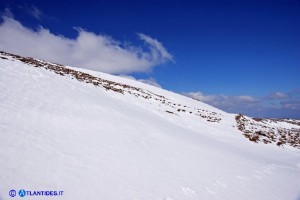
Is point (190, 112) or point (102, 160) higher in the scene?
point (190, 112)

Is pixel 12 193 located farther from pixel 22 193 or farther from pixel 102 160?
pixel 102 160

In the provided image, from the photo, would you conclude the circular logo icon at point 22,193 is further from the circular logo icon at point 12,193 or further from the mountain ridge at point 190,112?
the mountain ridge at point 190,112

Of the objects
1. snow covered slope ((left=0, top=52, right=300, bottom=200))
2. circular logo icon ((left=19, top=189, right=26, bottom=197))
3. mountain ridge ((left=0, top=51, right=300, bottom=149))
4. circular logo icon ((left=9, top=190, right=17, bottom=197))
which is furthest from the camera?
mountain ridge ((left=0, top=51, right=300, bottom=149))

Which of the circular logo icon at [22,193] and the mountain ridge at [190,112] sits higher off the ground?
the mountain ridge at [190,112]

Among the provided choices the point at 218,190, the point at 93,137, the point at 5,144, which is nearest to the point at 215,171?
the point at 218,190

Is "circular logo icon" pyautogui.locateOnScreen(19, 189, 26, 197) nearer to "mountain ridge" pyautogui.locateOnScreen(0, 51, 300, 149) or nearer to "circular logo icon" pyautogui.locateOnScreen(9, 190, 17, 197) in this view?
"circular logo icon" pyautogui.locateOnScreen(9, 190, 17, 197)

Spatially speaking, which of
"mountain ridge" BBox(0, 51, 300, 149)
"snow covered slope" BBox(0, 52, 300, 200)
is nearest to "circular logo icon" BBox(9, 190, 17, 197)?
"snow covered slope" BBox(0, 52, 300, 200)

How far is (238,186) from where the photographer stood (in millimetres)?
9836

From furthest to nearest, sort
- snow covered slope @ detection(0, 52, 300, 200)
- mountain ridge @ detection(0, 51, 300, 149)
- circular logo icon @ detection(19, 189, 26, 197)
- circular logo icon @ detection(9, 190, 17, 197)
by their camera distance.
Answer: mountain ridge @ detection(0, 51, 300, 149), snow covered slope @ detection(0, 52, 300, 200), circular logo icon @ detection(19, 189, 26, 197), circular logo icon @ detection(9, 190, 17, 197)

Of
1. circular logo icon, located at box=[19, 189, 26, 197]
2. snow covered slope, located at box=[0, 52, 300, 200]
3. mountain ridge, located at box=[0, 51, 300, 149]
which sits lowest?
circular logo icon, located at box=[19, 189, 26, 197]

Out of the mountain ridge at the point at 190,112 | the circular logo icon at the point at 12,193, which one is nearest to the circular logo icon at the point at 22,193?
the circular logo icon at the point at 12,193

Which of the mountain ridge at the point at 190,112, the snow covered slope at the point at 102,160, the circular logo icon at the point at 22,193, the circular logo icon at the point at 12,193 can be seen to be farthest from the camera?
the mountain ridge at the point at 190,112

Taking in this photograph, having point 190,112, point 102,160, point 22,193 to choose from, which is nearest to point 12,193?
point 22,193

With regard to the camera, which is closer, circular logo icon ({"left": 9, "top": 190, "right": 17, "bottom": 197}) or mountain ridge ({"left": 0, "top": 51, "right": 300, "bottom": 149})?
circular logo icon ({"left": 9, "top": 190, "right": 17, "bottom": 197})
